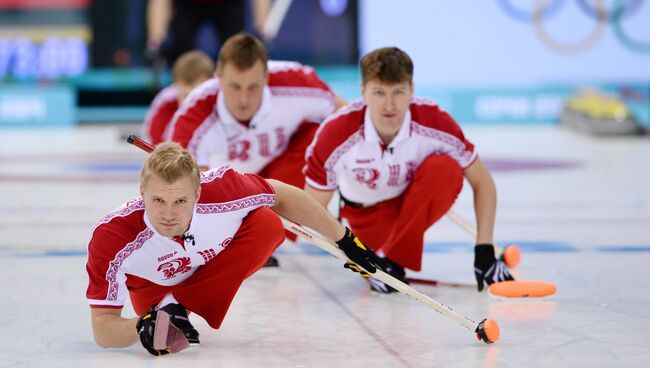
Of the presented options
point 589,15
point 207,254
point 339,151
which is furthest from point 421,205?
point 589,15

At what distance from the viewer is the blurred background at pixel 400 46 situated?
13258mm

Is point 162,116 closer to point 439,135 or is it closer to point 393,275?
point 439,135

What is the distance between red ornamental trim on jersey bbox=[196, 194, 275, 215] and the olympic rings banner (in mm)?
9783

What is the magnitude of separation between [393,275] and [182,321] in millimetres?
1042

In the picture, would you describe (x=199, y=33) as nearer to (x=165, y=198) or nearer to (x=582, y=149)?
(x=582, y=149)

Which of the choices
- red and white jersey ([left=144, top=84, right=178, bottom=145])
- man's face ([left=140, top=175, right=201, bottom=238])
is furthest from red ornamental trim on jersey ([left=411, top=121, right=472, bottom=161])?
red and white jersey ([left=144, top=84, right=178, bottom=145])

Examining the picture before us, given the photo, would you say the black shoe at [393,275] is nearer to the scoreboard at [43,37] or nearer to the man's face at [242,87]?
the man's face at [242,87]

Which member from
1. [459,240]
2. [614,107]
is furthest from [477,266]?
[614,107]

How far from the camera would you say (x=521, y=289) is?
4.21 m

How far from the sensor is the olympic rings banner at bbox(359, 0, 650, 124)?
43.9 ft

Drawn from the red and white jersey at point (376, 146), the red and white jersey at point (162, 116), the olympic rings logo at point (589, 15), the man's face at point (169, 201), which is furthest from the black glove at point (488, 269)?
the olympic rings logo at point (589, 15)

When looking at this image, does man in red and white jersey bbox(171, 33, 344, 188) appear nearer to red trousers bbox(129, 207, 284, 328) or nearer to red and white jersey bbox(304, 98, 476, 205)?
red and white jersey bbox(304, 98, 476, 205)

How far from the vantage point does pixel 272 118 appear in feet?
17.4

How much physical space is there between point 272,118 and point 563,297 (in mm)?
1721
